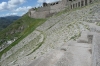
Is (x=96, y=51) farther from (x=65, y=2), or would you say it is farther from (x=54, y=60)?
(x=65, y=2)

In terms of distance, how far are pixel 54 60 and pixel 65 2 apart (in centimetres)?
5647

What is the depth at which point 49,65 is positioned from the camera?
9188 millimetres

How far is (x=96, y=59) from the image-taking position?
7.73 metres

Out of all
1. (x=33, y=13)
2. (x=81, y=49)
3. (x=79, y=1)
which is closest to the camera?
(x=81, y=49)

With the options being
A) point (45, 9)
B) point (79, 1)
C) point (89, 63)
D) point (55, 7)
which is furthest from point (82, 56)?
point (45, 9)

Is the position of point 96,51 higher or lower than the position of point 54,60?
higher

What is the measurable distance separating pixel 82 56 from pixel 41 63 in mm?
2797

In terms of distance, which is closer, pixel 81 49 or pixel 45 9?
pixel 81 49

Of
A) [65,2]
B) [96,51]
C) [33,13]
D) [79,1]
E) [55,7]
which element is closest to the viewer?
[96,51]

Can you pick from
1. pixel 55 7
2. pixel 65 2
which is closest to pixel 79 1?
pixel 65 2

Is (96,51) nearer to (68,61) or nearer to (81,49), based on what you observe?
(68,61)

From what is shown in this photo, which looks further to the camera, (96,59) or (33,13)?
(33,13)

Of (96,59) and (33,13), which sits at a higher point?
(96,59)

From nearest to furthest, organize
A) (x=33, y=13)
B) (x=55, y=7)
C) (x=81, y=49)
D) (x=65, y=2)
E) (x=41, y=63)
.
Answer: (x=41, y=63) → (x=81, y=49) → (x=65, y=2) → (x=55, y=7) → (x=33, y=13)
